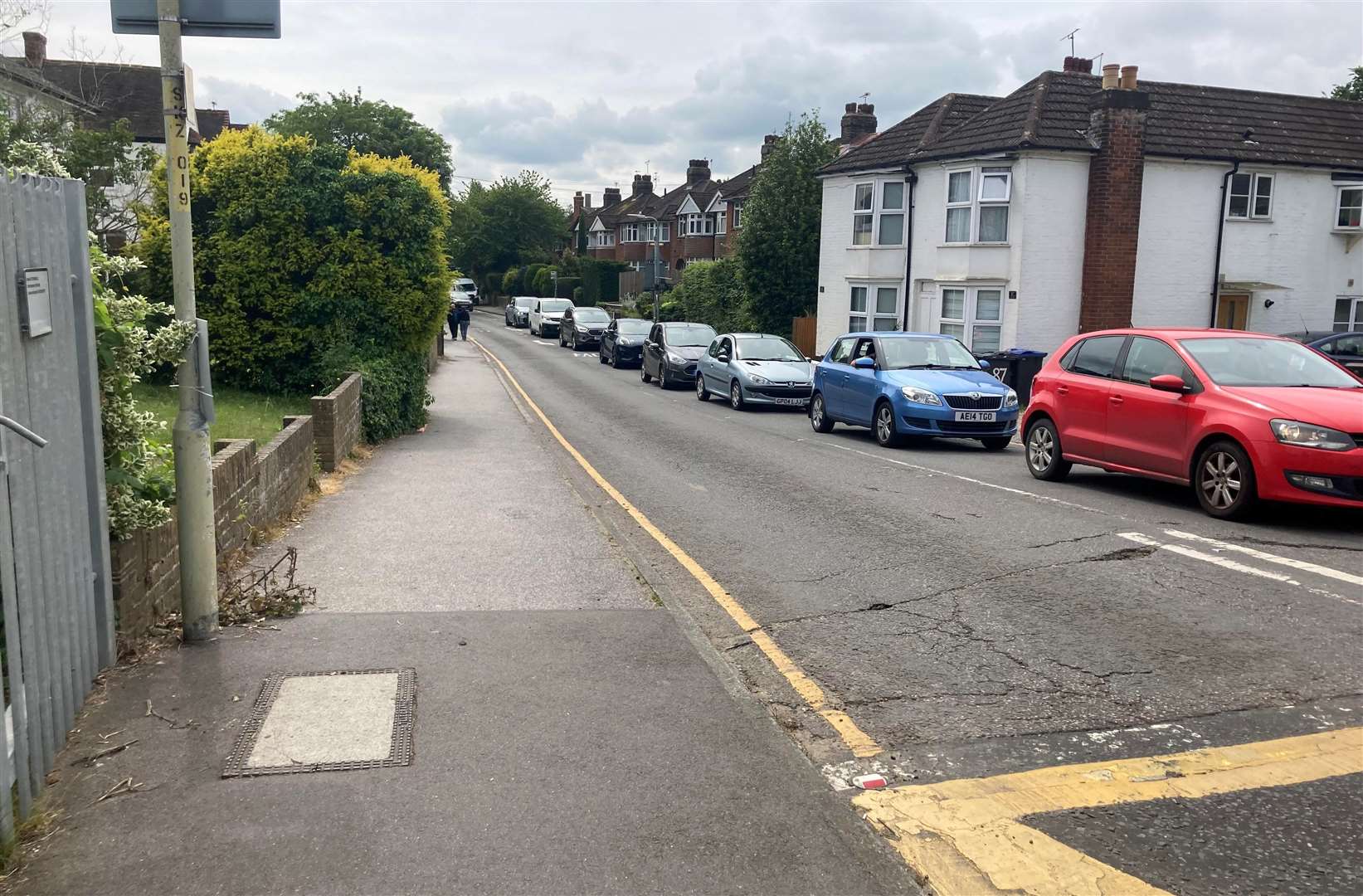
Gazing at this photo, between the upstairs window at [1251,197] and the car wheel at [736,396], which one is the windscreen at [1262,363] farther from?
the upstairs window at [1251,197]

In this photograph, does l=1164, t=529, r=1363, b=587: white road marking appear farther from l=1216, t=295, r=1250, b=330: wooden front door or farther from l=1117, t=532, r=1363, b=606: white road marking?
l=1216, t=295, r=1250, b=330: wooden front door

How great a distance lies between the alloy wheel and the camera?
9.48 meters

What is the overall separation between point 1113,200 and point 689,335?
1103 centimetres

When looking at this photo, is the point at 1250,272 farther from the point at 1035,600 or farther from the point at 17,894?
the point at 17,894

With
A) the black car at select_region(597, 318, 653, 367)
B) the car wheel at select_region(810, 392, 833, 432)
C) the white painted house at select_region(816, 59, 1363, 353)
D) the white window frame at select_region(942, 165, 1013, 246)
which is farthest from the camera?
the black car at select_region(597, 318, 653, 367)

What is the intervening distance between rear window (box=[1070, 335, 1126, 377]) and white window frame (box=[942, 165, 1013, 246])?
50.9 ft

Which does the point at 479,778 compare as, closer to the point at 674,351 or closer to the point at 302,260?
the point at 302,260

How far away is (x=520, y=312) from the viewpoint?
203 ft

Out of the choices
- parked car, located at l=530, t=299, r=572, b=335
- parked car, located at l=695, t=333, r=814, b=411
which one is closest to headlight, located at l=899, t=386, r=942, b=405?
parked car, located at l=695, t=333, r=814, b=411

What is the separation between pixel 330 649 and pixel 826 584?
340 centimetres

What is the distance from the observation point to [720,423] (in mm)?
19562

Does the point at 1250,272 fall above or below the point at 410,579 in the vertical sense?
above

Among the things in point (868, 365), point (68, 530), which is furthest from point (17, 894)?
point (868, 365)

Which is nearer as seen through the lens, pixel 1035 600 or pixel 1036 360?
pixel 1035 600
